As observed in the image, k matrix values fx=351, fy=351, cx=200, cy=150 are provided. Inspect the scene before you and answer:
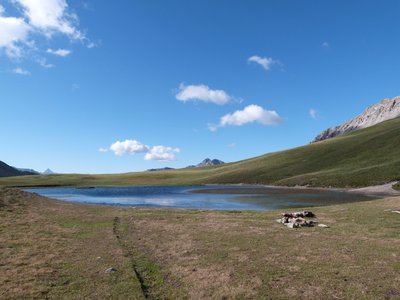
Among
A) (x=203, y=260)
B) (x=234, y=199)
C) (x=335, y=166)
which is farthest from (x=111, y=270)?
(x=335, y=166)

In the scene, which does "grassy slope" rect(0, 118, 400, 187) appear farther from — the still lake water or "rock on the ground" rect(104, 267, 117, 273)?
"rock on the ground" rect(104, 267, 117, 273)

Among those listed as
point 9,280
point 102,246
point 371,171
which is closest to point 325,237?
point 102,246

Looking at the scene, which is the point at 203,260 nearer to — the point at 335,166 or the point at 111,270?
the point at 111,270

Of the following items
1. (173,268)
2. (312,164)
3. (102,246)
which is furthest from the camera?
(312,164)

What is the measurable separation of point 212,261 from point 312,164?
495 feet

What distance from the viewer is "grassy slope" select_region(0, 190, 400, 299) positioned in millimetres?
14562

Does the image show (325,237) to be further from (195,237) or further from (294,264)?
(195,237)

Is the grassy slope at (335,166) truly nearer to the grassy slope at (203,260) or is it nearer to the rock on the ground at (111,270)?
the grassy slope at (203,260)

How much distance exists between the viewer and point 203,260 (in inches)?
A: 762

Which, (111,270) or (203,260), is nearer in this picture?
(111,270)

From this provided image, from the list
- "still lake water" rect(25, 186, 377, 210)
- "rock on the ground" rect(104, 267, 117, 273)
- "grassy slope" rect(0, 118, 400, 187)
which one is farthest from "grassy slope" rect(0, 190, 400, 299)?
"grassy slope" rect(0, 118, 400, 187)

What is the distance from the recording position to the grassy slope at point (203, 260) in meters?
14.6

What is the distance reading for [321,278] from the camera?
1573 cm

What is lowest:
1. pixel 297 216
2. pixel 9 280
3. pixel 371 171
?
pixel 9 280
